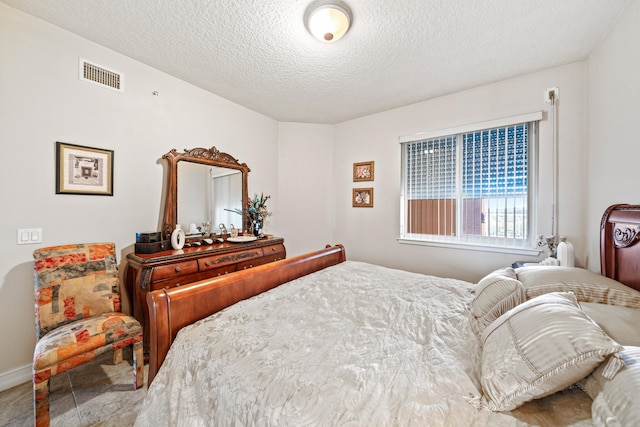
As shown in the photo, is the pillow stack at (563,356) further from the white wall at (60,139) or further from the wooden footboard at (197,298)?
the white wall at (60,139)

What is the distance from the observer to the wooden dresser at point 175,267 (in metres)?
1.99

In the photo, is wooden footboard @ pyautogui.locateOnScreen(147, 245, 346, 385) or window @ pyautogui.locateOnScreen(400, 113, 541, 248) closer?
wooden footboard @ pyautogui.locateOnScreen(147, 245, 346, 385)

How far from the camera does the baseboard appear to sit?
1.75 m

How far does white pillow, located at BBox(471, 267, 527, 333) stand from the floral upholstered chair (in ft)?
7.44

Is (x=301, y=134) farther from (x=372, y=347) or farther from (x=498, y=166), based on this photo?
(x=372, y=347)

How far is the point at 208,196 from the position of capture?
9.73 ft

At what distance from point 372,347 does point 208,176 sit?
8.90ft

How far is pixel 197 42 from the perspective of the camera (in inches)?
82.1

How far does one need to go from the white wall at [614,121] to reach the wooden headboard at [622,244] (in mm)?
142

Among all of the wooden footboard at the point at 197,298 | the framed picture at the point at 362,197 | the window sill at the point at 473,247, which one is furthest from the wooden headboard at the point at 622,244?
the framed picture at the point at 362,197

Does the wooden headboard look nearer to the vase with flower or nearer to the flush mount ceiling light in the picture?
the flush mount ceiling light

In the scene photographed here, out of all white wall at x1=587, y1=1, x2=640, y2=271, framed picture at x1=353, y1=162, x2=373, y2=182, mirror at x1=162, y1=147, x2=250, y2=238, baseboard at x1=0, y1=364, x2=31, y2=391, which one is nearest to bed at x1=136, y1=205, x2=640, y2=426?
white wall at x1=587, y1=1, x2=640, y2=271

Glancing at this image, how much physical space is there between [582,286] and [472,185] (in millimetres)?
1790

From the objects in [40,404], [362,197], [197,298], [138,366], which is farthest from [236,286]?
[362,197]
